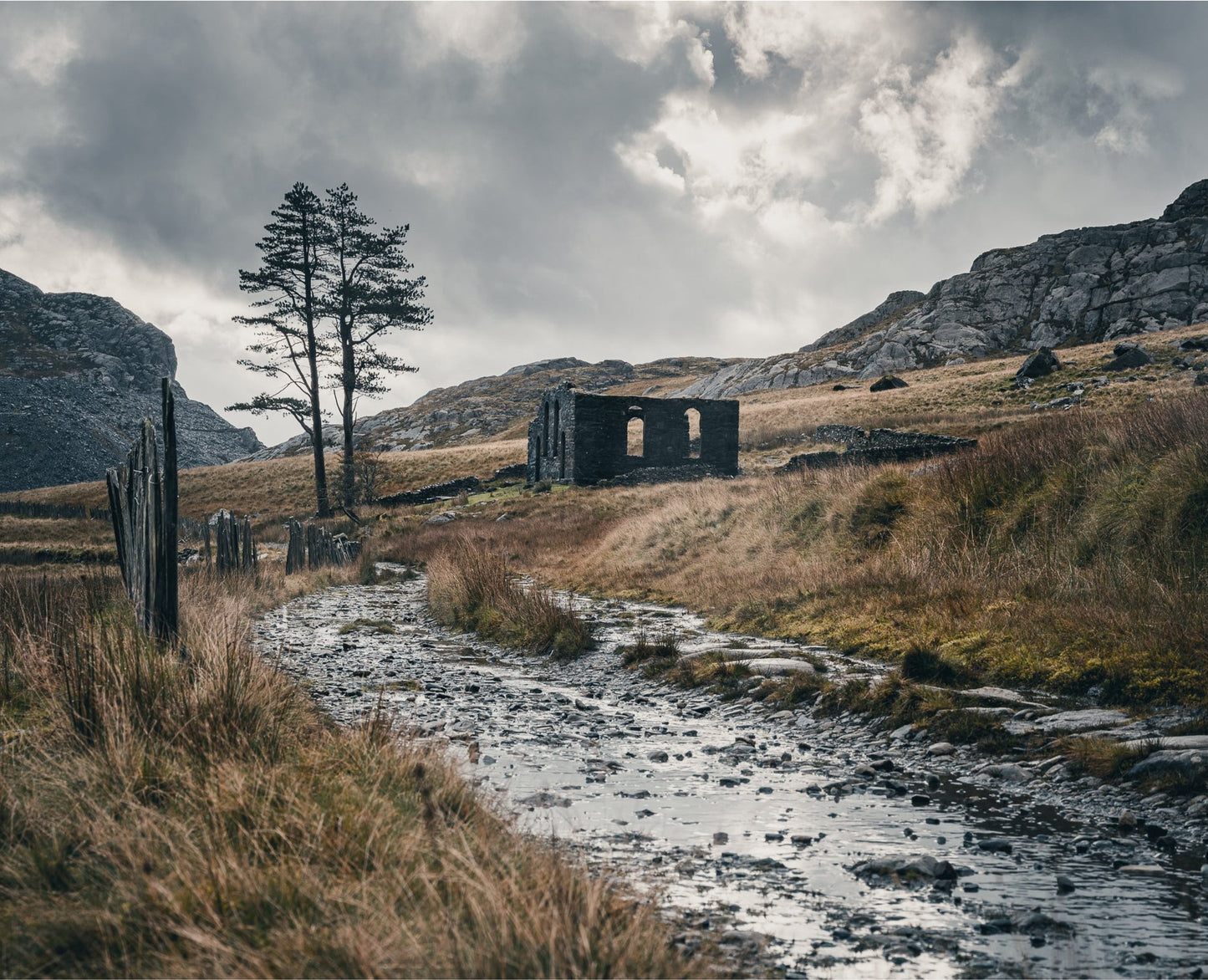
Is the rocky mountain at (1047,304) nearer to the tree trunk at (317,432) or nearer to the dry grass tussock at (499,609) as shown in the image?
the tree trunk at (317,432)

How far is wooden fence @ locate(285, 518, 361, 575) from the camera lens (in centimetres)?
1927

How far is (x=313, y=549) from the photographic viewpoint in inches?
817

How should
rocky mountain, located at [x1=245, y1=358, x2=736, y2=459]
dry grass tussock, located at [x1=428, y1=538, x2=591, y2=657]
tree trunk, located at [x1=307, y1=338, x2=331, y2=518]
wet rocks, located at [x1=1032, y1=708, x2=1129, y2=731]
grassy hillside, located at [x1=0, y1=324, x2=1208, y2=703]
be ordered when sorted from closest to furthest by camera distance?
wet rocks, located at [x1=1032, y1=708, x2=1129, y2=731], grassy hillside, located at [x1=0, y1=324, x2=1208, y2=703], dry grass tussock, located at [x1=428, y1=538, x2=591, y2=657], tree trunk, located at [x1=307, y1=338, x2=331, y2=518], rocky mountain, located at [x1=245, y1=358, x2=736, y2=459]

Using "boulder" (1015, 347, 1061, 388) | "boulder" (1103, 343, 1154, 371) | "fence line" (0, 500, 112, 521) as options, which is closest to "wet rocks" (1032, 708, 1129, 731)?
"boulder" (1103, 343, 1154, 371)

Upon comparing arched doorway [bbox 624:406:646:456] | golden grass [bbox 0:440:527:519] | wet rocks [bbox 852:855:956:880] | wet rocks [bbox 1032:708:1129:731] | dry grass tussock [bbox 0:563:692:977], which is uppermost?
arched doorway [bbox 624:406:646:456]

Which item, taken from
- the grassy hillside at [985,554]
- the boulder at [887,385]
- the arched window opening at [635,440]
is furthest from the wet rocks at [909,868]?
the boulder at [887,385]

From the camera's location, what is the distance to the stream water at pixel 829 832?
113 inches

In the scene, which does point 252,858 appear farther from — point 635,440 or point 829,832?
point 635,440

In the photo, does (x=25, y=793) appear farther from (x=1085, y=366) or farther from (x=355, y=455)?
(x=1085, y=366)

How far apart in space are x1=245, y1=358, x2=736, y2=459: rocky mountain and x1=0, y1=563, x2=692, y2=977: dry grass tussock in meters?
78.5

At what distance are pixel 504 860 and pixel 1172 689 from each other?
15.6ft

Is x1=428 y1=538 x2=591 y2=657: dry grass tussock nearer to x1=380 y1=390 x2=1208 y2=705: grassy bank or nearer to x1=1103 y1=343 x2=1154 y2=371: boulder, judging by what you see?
x1=380 y1=390 x2=1208 y2=705: grassy bank

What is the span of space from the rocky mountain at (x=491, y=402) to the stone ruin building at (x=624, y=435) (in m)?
45.2

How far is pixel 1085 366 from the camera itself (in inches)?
1753
